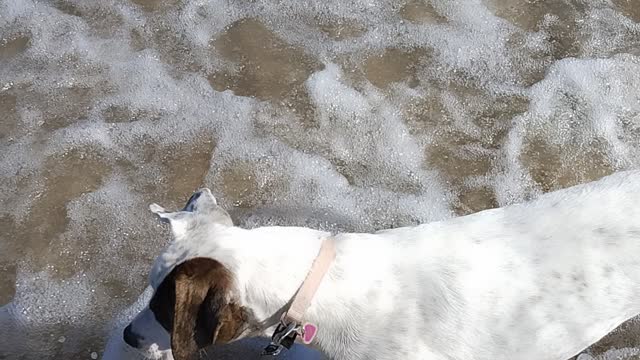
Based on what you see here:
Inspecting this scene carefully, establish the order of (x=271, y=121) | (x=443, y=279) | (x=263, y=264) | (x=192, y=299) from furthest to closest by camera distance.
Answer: (x=271, y=121), (x=443, y=279), (x=263, y=264), (x=192, y=299)

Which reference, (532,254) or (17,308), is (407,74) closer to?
(532,254)

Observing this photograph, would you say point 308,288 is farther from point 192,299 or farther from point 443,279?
point 443,279

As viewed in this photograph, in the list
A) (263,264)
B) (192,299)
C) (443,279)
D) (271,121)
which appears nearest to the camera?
(192,299)

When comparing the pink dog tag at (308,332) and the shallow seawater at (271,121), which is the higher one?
the pink dog tag at (308,332)

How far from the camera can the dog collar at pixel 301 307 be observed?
2807 millimetres

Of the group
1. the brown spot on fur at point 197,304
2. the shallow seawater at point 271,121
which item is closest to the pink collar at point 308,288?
the brown spot on fur at point 197,304

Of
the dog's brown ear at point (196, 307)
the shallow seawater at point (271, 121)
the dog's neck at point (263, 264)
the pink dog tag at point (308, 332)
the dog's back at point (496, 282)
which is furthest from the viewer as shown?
the shallow seawater at point (271, 121)

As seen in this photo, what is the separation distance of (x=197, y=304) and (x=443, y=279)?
1.00m

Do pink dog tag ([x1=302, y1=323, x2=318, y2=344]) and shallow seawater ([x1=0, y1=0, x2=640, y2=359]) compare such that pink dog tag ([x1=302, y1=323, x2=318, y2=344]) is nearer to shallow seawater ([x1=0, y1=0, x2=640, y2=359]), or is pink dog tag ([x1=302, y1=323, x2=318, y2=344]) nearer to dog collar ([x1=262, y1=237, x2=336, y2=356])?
dog collar ([x1=262, y1=237, x2=336, y2=356])

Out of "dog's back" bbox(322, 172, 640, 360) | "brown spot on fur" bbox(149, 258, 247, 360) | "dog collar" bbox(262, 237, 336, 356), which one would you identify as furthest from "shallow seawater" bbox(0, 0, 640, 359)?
"brown spot on fur" bbox(149, 258, 247, 360)

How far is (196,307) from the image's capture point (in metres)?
2.66

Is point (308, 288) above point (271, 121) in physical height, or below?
above

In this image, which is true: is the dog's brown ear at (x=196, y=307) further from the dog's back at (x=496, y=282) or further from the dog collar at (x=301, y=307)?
the dog's back at (x=496, y=282)

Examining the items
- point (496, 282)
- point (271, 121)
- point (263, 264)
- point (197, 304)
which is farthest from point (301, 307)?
point (271, 121)
